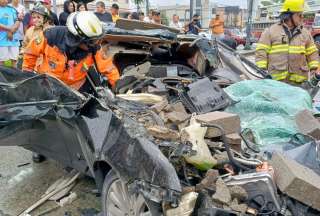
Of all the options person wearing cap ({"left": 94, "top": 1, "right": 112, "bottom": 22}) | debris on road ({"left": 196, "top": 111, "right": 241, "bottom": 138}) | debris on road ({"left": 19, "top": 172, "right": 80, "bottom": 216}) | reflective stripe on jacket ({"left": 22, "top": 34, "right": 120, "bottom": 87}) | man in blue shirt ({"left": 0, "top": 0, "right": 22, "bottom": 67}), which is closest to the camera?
debris on road ({"left": 196, "top": 111, "right": 241, "bottom": 138})

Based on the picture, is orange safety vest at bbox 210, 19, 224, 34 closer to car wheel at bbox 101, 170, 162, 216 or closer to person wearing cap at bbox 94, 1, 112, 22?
person wearing cap at bbox 94, 1, 112, 22

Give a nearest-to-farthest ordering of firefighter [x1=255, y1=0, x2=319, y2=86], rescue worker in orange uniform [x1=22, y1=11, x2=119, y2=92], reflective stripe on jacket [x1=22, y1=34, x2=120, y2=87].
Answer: rescue worker in orange uniform [x1=22, y1=11, x2=119, y2=92] < reflective stripe on jacket [x1=22, y1=34, x2=120, y2=87] < firefighter [x1=255, y1=0, x2=319, y2=86]

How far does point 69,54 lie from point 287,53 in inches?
98.4

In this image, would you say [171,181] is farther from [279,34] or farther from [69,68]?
[279,34]

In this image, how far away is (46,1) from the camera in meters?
7.43

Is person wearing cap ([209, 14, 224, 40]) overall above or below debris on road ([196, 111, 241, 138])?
Answer: below

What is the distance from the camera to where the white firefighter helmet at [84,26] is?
3764 mm

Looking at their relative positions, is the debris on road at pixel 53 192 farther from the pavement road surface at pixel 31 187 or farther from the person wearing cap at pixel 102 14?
the person wearing cap at pixel 102 14

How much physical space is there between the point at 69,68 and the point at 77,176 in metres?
1.07

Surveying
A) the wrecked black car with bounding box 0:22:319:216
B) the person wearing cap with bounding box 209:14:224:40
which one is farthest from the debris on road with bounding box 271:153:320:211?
the person wearing cap with bounding box 209:14:224:40

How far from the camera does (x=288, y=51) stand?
476 cm

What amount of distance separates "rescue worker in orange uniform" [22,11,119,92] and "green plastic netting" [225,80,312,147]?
4.46 ft

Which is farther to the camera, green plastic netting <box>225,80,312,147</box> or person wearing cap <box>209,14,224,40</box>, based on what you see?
person wearing cap <box>209,14,224,40</box>

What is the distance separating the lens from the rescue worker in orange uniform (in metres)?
3.92
